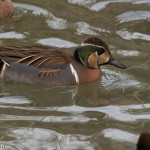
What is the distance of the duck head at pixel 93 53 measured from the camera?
7410 mm

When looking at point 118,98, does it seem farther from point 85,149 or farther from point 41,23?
point 41,23

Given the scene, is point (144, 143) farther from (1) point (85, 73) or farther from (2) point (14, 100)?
(1) point (85, 73)

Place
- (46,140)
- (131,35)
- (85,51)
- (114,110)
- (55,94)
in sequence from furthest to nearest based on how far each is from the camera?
(131,35) < (85,51) < (55,94) < (114,110) < (46,140)

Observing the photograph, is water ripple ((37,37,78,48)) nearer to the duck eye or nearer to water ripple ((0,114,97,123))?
the duck eye

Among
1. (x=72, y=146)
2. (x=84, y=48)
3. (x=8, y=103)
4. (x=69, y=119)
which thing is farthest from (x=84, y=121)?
(x=84, y=48)

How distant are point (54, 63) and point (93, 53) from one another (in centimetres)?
65

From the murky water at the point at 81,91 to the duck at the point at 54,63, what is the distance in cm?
13

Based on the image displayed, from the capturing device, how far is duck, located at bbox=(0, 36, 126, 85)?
7.31 meters

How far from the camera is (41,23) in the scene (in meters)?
10.4

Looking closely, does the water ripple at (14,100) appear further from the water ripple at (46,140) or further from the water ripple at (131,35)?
the water ripple at (131,35)

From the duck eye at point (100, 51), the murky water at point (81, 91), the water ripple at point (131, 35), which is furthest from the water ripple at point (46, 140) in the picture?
the water ripple at point (131, 35)

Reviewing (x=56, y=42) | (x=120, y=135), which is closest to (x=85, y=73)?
(x=56, y=42)

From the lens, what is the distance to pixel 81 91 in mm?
7246

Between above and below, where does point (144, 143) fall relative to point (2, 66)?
above
